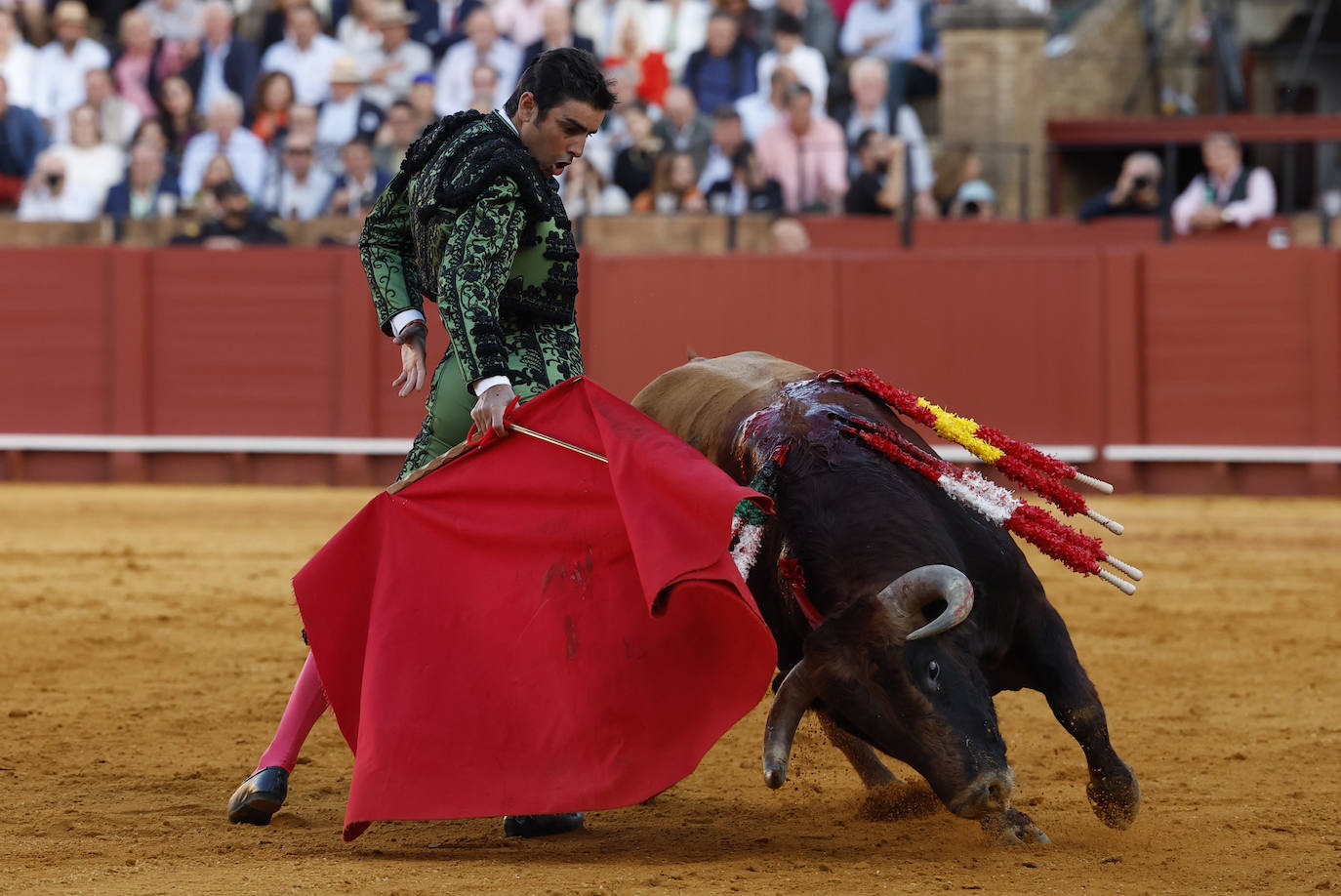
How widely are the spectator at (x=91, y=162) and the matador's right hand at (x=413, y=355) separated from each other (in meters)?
8.06

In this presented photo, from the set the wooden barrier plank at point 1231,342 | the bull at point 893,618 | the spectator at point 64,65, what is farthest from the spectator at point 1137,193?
the bull at point 893,618

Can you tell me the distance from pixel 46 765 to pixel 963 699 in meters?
1.96

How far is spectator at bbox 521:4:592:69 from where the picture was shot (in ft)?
34.6

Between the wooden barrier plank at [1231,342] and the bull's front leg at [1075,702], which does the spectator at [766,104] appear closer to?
the wooden barrier plank at [1231,342]

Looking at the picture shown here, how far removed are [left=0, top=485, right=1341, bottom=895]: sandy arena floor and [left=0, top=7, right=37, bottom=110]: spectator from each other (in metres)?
5.52

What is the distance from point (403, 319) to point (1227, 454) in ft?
22.5

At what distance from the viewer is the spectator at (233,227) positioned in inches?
395

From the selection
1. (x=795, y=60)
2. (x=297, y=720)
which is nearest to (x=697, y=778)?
(x=297, y=720)

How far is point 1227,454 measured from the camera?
9.20m

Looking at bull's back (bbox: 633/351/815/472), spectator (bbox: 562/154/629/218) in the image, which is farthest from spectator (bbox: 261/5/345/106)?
bull's back (bbox: 633/351/815/472)

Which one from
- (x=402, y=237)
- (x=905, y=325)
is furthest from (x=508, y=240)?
(x=905, y=325)

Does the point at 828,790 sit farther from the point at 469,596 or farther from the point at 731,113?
the point at 731,113

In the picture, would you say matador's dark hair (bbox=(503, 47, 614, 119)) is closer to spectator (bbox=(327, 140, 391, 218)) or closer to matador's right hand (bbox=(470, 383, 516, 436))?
matador's right hand (bbox=(470, 383, 516, 436))

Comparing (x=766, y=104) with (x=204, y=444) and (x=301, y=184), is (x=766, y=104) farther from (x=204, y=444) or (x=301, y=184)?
(x=204, y=444)
